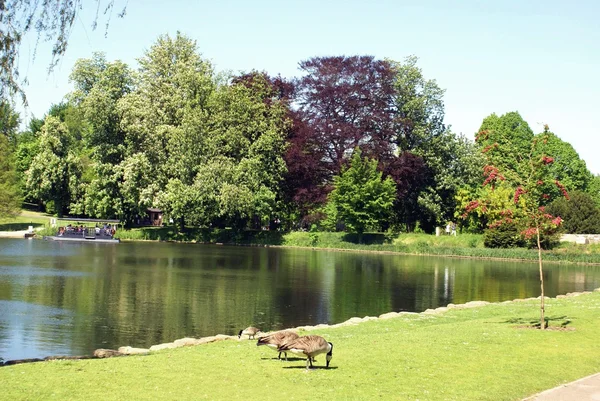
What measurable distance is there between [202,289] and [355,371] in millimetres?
22911

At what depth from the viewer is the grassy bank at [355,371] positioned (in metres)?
12.3

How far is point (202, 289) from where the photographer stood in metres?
36.3

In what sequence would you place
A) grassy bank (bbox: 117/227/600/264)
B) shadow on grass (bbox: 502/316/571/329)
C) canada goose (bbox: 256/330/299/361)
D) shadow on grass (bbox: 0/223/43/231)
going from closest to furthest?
canada goose (bbox: 256/330/299/361)
shadow on grass (bbox: 502/316/571/329)
grassy bank (bbox: 117/227/600/264)
shadow on grass (bbox: 0/223/43/231)

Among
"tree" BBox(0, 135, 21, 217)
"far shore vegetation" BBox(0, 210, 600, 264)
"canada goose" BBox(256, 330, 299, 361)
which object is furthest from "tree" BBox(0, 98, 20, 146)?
"tree" BBox(0, 135, 21, 217)

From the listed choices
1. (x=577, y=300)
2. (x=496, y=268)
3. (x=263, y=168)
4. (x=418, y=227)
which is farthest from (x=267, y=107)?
(x=577, y=300)

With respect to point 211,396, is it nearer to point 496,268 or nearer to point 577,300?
point 577,300

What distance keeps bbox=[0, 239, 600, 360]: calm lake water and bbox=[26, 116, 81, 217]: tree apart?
70.2 feet

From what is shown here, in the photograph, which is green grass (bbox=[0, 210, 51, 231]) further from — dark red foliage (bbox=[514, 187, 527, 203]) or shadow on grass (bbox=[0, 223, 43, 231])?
dark red foliage (bbox=[514, 187, 527, 203])

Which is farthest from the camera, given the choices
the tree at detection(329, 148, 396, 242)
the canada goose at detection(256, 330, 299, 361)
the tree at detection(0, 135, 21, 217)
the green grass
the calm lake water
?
the green grass

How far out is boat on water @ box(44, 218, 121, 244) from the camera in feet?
249

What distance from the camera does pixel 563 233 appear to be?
70.9 meters

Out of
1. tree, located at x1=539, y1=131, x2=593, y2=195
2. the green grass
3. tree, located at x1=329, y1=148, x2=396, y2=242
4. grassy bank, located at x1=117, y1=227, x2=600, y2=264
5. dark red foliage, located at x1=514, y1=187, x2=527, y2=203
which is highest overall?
tree, located at x1=539, y1=131, x2=593, y2=195

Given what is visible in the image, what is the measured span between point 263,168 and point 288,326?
50.8 meters

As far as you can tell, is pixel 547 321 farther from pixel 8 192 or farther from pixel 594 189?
pixel 594 189
